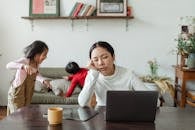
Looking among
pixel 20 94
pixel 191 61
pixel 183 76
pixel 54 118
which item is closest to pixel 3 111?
pixel 20 94

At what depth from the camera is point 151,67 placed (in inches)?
172

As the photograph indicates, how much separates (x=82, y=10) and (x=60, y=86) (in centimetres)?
117

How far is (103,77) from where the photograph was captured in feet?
6.84

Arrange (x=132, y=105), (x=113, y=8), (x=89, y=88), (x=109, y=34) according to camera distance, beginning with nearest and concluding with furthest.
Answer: (x=132, y=105) → (x=89, y=88) → (x=113, y=8) → (x=109, y=34)

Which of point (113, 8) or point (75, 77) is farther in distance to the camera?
point (113, 8)

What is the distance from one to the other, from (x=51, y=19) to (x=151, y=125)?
10.6 feet

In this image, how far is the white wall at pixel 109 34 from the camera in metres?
4.41

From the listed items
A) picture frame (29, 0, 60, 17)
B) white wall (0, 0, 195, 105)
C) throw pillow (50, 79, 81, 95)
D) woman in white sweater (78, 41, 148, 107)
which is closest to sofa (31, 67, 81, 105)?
throw pillow (50, 79, 81, 95)

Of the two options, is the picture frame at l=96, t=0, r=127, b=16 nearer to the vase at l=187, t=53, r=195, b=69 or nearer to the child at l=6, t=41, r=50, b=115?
the vase at l=187, t=53, r=195, b=69

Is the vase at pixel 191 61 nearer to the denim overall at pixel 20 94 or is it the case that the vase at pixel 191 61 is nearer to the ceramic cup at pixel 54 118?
the denim overall at pixel 20 94

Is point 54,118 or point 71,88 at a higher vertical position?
point 54,118

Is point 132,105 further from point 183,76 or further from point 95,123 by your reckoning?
point 183,76

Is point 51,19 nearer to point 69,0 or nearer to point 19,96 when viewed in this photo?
point 69,0

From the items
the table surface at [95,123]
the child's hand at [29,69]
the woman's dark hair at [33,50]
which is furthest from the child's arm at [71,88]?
Answer: the table surface at [95,123]
